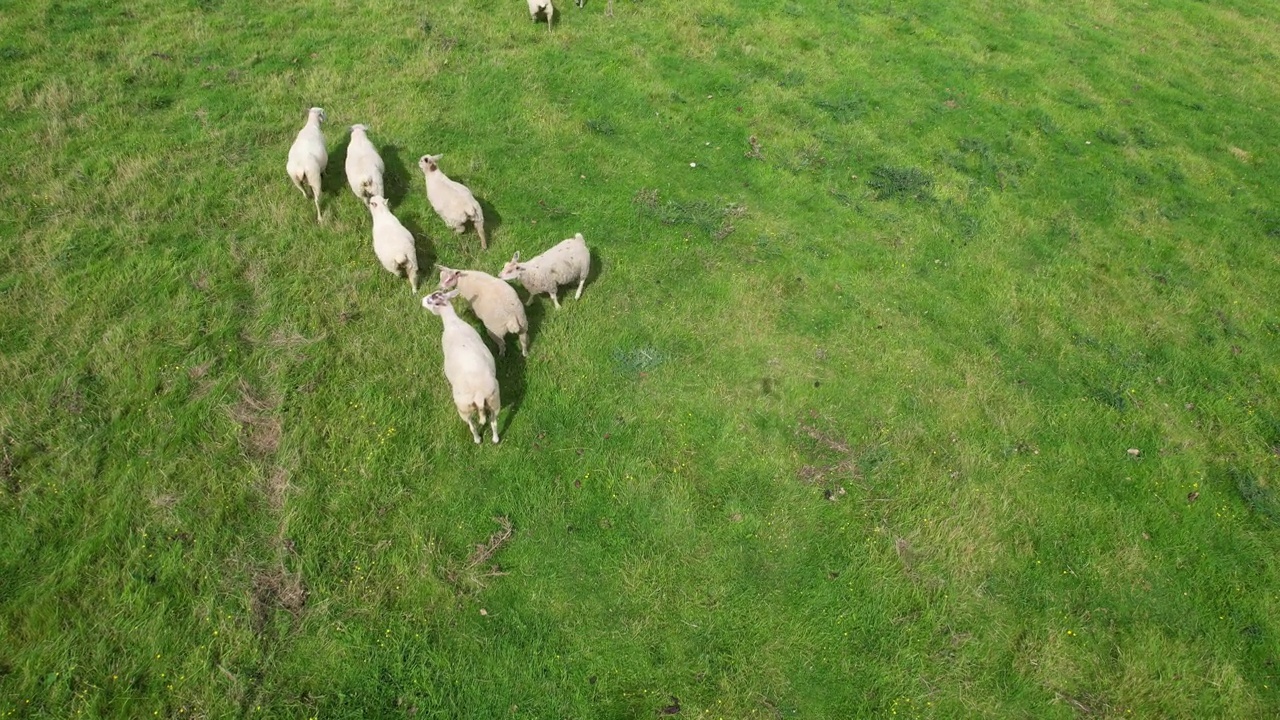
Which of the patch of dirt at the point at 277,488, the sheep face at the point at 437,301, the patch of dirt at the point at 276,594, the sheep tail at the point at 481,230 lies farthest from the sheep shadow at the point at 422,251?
the patch of dirt at the point at 276,594

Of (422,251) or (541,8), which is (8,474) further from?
(541,8)

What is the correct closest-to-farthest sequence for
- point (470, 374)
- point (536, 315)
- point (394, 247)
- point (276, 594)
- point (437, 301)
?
1. point (276, 594)
2. point (470, 374)
3. point (437, 301)
4. point (394, 247)
5. point (536, 315)

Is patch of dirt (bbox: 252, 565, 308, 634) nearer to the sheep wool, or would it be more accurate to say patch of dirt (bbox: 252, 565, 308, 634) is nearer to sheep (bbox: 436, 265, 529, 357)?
sheep (bbox: 436, 265, 529, 357)

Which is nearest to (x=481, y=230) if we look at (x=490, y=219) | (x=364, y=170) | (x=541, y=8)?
(x=490, y=219)

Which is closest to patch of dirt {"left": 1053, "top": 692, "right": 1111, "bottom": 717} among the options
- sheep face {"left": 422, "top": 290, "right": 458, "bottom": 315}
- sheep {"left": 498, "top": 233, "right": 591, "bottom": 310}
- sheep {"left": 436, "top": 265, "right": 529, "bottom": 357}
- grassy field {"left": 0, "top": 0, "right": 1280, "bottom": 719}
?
grassy field {"left": 0, "top": 0, "right": 1280, "bottom": 719}

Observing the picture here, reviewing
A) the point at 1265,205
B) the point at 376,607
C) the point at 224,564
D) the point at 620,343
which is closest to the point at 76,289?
the point at 224,564

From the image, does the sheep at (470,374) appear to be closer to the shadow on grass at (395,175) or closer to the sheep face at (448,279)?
the sheep face at (448,279)
